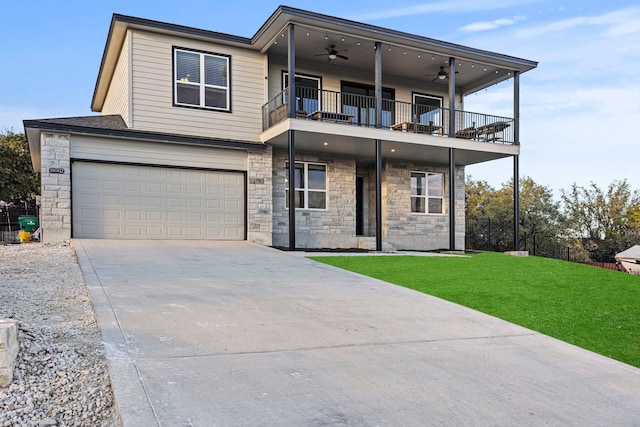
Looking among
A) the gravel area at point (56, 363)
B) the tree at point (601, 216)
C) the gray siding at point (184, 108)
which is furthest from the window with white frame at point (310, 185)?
the tree at point (601, 216)

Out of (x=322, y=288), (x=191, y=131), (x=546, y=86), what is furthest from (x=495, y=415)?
(x=546, y=86)

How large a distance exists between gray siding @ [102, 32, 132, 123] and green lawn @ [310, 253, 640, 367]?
7.51 metres

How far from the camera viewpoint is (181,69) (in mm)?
14547

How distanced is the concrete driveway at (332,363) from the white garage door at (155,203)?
20.3 feet

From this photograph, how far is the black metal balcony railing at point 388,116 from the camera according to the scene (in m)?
15.6

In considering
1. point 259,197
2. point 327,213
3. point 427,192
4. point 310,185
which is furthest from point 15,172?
point 427,192

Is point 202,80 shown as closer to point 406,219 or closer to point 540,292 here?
point 406,219

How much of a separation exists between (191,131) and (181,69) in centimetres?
190

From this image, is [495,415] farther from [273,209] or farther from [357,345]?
[273,209]

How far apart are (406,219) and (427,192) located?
1.61 meters

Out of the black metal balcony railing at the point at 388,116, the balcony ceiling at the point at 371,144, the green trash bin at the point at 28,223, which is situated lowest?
the green trash bin at the point at 28,223

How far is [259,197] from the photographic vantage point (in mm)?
15305

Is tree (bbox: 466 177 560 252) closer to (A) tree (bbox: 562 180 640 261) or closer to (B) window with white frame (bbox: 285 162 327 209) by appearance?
(A) tree (bbox: 562 180 640 261)

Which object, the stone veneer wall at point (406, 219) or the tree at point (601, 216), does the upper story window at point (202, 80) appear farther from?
the tree at point (601, 216)
